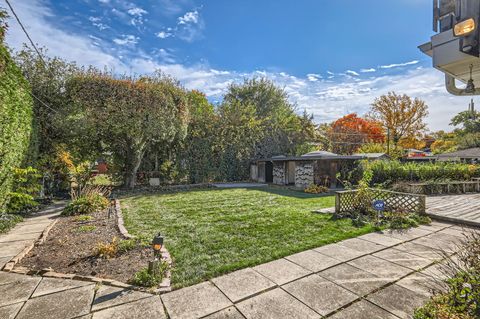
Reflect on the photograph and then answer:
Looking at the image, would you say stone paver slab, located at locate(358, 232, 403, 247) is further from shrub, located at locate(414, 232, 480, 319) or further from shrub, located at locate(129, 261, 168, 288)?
shrub, located at locate(129, 261, 168, 288)

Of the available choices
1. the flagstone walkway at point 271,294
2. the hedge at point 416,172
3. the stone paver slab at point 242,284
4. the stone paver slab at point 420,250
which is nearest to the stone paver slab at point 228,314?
the flagstone walkway at point 271,294

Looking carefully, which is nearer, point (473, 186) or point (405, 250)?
point (405, 250)

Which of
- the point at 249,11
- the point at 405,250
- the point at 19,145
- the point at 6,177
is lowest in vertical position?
the point at 405,250

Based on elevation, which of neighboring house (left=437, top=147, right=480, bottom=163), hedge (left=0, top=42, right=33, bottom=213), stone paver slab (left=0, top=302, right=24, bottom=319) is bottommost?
stone paver slab (left=0, top=302, right=24, bottom=319)

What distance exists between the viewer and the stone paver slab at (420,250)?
3943 mm

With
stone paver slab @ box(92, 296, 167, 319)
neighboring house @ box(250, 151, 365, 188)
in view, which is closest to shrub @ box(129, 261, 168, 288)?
stone paver slab @ box(92, 296, 167, 319)

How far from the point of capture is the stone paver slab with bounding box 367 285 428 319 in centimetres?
252

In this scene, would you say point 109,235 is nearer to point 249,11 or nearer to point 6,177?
point 6,177

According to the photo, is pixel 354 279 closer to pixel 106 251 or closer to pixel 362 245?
pixel 362 245

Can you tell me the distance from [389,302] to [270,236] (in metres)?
2.51

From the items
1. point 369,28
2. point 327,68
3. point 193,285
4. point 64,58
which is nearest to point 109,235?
point 193,285

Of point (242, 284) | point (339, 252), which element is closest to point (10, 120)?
point (242, 284)

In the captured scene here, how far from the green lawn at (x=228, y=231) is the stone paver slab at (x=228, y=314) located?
73 cm

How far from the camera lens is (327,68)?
15.0 m
